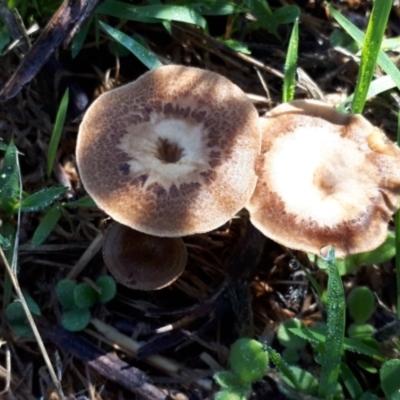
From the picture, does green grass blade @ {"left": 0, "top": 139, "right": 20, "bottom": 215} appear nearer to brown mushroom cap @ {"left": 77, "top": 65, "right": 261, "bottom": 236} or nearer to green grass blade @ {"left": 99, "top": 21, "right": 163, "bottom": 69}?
brown mushroom cap @ {"left": 77, "top": 65, "right": 261, "bottom": 236}

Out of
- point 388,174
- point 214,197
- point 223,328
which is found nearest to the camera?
point 214,197

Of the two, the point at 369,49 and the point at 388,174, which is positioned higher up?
the point at 369,49

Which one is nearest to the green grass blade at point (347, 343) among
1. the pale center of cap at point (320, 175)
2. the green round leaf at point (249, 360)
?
the green round leaf at point (249, 360)

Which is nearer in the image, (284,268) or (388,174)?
(388,174)

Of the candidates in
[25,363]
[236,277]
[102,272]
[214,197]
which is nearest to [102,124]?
[214,197]

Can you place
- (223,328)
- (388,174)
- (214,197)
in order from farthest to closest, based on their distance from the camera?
(223,328) → (388,174) → (214,197)

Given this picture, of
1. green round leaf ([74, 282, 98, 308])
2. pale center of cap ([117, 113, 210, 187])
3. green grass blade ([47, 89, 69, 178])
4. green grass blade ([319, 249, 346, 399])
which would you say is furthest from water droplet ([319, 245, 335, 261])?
green grass blade ([47, 89, 69, 178])

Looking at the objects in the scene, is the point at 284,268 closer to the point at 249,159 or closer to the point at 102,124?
the point at 249,159

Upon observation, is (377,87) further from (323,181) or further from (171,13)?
(171,13)

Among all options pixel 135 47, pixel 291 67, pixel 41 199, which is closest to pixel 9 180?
pixel 41 199
